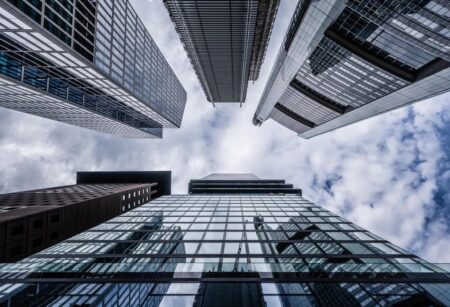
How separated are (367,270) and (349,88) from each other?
265 feet

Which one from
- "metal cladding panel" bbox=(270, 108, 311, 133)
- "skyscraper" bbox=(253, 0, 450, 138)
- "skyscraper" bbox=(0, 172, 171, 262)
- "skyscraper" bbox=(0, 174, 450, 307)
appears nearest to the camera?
"skyscraper" bbox=(0, 174, 450, 307)

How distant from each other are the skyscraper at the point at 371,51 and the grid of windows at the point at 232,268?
40.2 m

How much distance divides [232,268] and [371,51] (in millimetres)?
66396

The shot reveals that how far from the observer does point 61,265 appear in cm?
1415

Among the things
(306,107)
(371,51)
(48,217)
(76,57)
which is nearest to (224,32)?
(371,51)


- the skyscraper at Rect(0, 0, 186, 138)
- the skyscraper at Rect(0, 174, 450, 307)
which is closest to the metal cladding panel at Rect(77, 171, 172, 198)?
the skyscraper at Rect(0, 0, 186, 138)

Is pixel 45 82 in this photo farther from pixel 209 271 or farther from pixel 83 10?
pixel 209 271

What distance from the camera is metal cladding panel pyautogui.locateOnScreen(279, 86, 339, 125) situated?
111250 millimetres

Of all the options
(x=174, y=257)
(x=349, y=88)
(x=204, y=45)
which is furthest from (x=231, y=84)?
(x=174, y=257)

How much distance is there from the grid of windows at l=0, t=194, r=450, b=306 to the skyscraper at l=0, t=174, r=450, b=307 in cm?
5

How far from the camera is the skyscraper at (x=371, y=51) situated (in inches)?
1732

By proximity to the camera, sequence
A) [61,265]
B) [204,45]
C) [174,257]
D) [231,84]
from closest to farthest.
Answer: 1. [61,265]
2. [174,257]
3. [204,45]
4. [231,84]

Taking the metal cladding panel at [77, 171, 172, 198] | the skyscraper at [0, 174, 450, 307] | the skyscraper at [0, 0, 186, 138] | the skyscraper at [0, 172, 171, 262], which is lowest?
the skyscraper at [0, 172, 171, 262]

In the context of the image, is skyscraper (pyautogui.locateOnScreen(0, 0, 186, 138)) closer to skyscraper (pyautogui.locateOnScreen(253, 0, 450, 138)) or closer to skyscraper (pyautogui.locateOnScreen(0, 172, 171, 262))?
skyscraper (pyautogui.locateOnScreen(0, 172, 171, 262))
